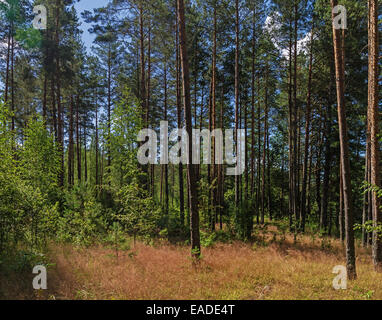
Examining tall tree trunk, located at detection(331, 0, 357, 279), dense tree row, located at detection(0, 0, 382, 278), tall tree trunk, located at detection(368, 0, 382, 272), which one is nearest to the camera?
tall tree trunk, located at detection(331, 0, 357, 279)

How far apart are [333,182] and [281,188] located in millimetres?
11394

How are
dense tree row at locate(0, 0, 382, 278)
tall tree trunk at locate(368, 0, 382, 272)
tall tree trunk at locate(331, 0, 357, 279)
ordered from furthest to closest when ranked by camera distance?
dense tree row at locate(0, 0, 382, 278)
tall tree trunk at locate(368, 0, 382, 272)
tall tree trunk at locate(331, 0, 357, 279)

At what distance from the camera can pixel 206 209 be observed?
974cm

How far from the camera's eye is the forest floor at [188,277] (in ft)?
17.2

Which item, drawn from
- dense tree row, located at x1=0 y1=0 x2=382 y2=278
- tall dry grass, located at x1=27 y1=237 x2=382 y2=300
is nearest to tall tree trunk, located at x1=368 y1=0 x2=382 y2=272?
dense tree row, located at x1=0 y1=0 x2=382 y2=278

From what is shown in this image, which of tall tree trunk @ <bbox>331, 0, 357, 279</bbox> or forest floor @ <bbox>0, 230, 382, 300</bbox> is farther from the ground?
tall tree trunk @ <bbox>331, 0, 357, 279</bbox>

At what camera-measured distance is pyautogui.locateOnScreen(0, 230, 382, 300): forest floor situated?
5.25 meters

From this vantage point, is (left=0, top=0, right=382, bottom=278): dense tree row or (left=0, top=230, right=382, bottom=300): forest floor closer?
(left=0, top=230, right=382, bottom=300): forest floor

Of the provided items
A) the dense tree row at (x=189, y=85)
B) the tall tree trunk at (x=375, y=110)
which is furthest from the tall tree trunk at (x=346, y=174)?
the tall tree trunk at (x=375, y=110)

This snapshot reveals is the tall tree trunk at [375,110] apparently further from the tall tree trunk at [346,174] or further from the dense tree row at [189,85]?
the tall tree trunk at [346,174]

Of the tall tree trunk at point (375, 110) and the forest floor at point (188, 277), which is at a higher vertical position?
the tall tree trunk at point (375, 110)

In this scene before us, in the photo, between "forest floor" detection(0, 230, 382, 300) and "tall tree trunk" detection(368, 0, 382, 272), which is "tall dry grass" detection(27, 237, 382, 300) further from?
"tall tree trunk" detection(368, 0, 382, 272)

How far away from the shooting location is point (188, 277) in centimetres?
613
